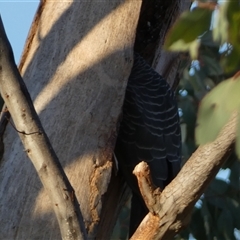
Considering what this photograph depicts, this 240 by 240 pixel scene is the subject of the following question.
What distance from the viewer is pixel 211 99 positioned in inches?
20.2

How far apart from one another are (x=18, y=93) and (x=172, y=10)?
1.34 metres

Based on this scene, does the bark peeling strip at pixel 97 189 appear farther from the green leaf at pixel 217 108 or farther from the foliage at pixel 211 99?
the green leaf at pixel 217 108

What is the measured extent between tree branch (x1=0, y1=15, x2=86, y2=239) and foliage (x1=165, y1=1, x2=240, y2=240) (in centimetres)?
30

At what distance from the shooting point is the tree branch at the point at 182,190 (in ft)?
3.63

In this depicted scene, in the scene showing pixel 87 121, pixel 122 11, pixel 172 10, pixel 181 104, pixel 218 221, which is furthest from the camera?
pixel 181 104

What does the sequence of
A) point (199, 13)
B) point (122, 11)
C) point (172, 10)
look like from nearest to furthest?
point (199, 13)
point (122, 11)
point (172, 10)

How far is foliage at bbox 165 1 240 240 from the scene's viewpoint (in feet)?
1.68

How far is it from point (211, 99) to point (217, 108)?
10mm

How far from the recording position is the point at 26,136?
3.66ft

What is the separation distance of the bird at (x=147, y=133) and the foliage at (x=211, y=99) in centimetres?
13

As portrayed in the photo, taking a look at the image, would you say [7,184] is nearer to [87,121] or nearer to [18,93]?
[87,121]

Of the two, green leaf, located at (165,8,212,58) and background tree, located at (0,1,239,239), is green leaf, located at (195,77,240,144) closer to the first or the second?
green leaf, located at (165,8,212,58)

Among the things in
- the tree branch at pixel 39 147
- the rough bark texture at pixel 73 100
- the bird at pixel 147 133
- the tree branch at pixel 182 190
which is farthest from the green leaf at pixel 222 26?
the bird at pixel 147 133

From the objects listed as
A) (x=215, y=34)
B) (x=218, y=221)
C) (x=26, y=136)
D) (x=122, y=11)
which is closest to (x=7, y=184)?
(x=26, y=136)
